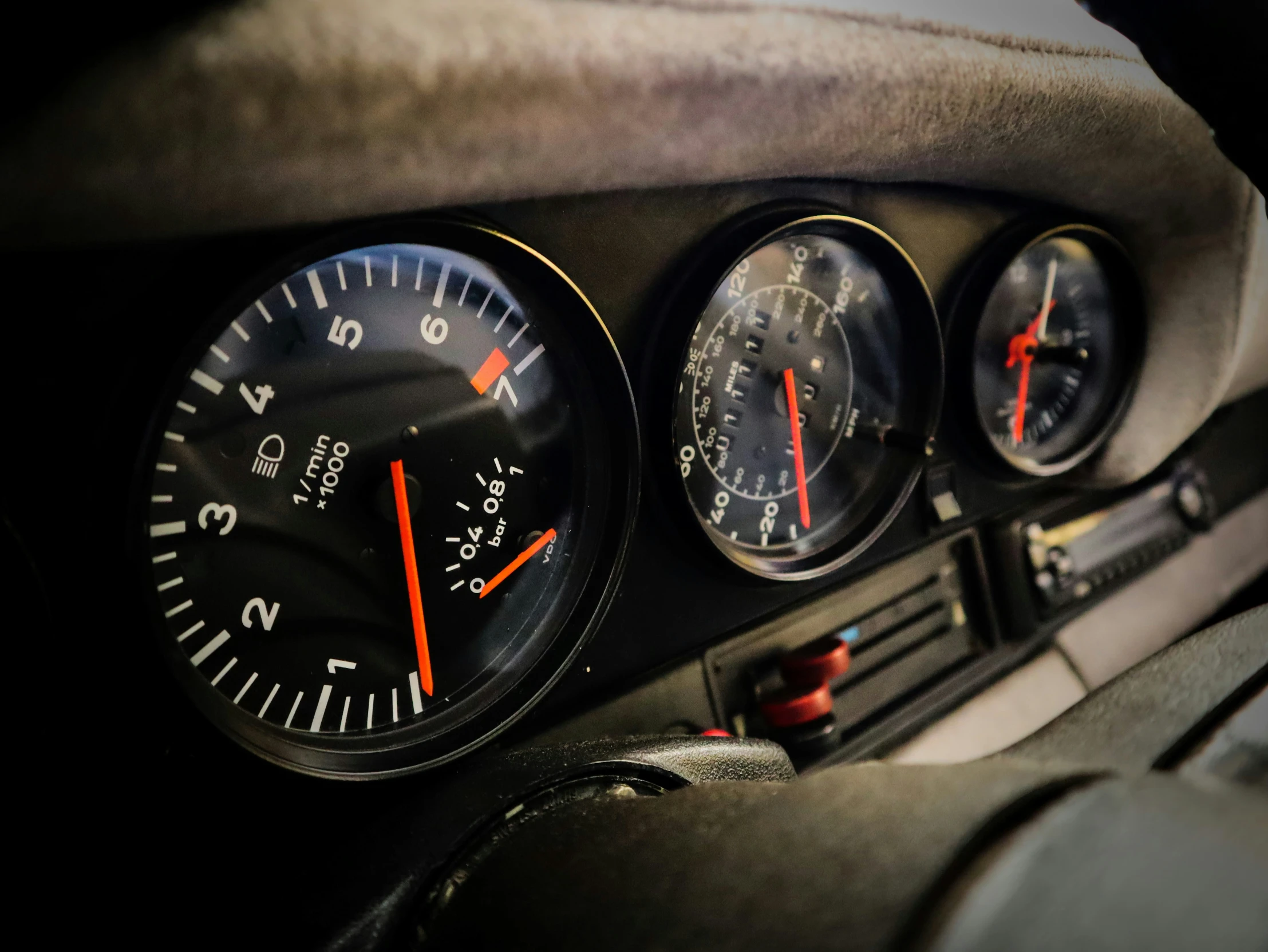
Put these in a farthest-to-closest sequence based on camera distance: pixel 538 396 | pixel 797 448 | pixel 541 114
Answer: pixel 797 448 < pixel 538 396 < pixel 541 114

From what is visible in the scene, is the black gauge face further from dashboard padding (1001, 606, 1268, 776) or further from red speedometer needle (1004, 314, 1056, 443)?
dashboard padding (1001, 606, 1268, 776)

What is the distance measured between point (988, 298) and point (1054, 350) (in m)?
0.21

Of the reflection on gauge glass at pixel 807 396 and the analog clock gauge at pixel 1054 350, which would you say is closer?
the reflection on gauge glass at pixel 807 396

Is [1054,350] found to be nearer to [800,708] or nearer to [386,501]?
[800,708]

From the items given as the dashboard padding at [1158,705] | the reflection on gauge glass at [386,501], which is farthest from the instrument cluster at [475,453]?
the dashboard padding at [1158,705]

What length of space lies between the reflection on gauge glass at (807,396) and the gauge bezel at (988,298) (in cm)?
Result: 8

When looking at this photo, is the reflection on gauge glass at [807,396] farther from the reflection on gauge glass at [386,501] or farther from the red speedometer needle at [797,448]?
the reflection on gauge glass at [386,501]

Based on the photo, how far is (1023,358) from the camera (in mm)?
1646

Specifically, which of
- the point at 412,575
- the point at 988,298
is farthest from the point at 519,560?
the point at 988,298

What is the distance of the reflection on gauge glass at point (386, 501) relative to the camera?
85 centimetres

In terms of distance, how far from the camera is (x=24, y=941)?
2.52 ft

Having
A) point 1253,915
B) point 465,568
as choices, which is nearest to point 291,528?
point 465,568

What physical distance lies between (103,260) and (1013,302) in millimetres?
1422

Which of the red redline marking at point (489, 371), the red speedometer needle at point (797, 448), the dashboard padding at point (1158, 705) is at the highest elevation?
the red redline marking at point (489, 371)
